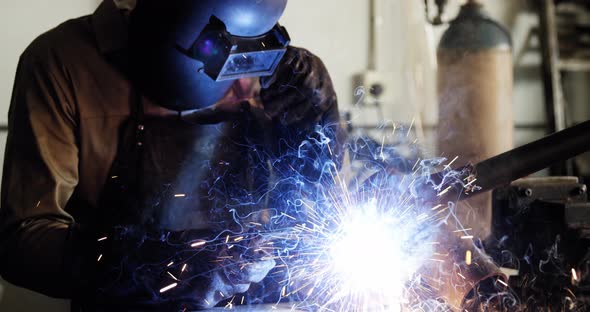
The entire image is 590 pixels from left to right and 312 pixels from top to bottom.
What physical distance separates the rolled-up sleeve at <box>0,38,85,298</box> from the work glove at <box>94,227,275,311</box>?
0.11 meters

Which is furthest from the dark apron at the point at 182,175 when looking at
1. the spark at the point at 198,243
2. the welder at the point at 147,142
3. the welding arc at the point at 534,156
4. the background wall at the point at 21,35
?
the background wall at the point at 21,35

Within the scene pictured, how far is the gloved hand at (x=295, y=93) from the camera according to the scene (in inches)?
64.9

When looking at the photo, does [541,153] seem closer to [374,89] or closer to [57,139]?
[57,139]

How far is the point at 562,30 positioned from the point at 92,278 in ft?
9.45

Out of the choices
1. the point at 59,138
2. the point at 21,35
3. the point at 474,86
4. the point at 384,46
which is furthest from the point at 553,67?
the point at 59,138

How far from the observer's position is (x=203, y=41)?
1256 mm

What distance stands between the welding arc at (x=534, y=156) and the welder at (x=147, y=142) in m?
0.44

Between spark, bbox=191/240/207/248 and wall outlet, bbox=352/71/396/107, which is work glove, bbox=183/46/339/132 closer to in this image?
spark, bbox=191/240/207/248

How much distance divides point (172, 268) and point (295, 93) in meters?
0.67

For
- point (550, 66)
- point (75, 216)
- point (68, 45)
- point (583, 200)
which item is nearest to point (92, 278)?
point (75, 216)

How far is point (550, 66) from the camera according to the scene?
10.1ft

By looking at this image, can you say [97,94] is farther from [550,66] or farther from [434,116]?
[550,66]

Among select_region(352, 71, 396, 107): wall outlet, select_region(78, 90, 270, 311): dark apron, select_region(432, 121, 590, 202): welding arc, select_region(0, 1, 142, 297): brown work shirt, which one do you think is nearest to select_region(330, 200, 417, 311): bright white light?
select_region(432, 121, 590, 202): welding arc

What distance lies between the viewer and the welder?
116 cm
